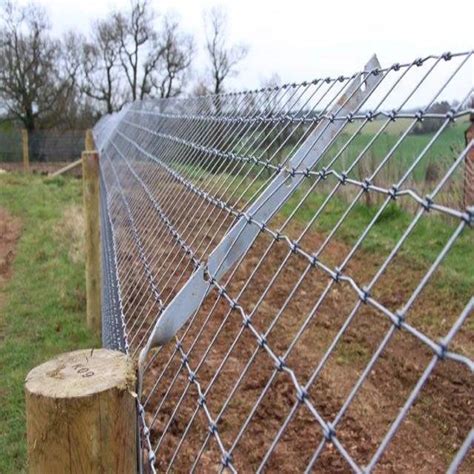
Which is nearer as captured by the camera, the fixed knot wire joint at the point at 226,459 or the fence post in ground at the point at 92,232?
the fixed knot wire joint at the point at 226,459

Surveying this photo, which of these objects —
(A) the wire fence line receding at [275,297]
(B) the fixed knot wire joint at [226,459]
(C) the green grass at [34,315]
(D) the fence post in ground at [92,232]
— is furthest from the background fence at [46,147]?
(B) the fixed knot wire joint at [226,459]

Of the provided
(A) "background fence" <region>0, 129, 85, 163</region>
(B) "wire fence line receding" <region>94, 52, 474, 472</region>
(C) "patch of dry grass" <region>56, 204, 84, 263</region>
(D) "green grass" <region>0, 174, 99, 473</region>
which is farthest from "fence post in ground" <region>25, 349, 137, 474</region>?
(A) "background fence" <region>0, 129, 85, 163</region>

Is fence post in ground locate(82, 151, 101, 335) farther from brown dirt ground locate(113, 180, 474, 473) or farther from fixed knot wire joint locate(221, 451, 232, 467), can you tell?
fixed knot wire joint locate(221, 451, 232, 467)

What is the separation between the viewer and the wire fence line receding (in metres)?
1.24

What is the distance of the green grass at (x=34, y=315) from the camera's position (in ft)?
12.3

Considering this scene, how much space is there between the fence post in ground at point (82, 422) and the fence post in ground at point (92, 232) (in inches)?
133

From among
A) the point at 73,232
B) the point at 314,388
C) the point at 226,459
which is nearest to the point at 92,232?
the point at 314,388

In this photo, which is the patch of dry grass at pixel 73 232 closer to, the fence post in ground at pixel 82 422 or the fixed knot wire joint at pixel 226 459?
the fence post in ground at pixel 82 422

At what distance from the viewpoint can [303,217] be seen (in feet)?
24.5

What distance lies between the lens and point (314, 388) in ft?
11.0

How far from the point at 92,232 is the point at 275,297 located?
4.79ft

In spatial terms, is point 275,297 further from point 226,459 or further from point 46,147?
point 46,147

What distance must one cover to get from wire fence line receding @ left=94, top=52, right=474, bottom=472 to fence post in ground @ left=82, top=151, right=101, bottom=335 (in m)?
0.18

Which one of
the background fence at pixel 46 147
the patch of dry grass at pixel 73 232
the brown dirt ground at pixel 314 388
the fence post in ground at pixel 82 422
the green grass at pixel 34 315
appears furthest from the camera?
the background fence at pixel 46 147
